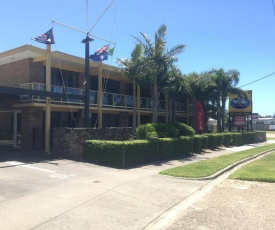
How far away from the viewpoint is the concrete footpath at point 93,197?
274 inches

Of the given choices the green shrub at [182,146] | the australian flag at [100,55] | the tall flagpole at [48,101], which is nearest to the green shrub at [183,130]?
the green shrub at [182,146]

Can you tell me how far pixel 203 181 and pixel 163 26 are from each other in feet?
47.1

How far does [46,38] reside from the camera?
Answer: 18188 millimetres

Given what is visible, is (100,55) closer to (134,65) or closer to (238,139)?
(134,65)

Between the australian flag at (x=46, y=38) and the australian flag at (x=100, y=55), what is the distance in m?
2.94

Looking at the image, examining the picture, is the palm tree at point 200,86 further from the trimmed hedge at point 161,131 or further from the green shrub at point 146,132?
the green shrub at point 146,132

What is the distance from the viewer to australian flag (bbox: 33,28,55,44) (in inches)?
709

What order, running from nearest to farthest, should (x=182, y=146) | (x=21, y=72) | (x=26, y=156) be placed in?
(x=26, y=156) < (x=182, y=146) < (x=21, y=72)

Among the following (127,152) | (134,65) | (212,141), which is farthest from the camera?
(212,141)

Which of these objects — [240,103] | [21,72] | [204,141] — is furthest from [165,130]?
[240,103]

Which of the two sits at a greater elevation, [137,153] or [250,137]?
[250,137]

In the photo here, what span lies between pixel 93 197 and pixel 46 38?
1185cm

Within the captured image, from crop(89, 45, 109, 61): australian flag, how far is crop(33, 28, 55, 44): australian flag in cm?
294

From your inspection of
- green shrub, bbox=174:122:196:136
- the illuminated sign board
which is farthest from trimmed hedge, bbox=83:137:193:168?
the illuminated sign board
